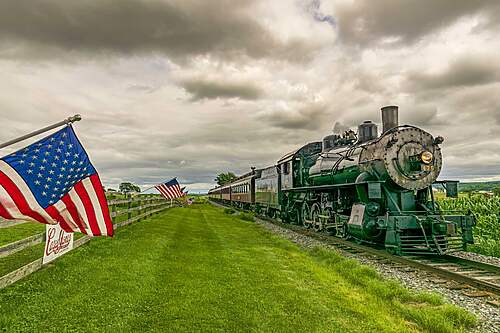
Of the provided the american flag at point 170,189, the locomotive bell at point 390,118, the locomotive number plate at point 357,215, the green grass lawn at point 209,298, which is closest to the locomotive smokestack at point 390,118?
the locomotive bell at point 390,118

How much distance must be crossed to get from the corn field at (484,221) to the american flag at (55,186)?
1088 cm

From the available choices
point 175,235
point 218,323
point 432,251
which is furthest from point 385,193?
point 218,323

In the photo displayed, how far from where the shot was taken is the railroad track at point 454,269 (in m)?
6.62

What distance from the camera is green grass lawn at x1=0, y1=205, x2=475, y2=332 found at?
4.57 metres

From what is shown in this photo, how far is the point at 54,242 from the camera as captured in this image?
631 centimetres

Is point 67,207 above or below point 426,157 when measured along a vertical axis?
below

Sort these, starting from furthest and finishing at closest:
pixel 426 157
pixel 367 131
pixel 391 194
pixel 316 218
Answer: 1. pixel 316 218
2. pixel 367 131
3. pixel 391 194
4. pixel 426 157

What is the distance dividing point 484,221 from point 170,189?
634 inches

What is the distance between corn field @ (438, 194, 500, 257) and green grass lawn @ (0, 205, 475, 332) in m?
5.63

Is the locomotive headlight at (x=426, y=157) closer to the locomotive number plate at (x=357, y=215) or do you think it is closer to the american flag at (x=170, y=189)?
the locomotive number plate at (x=357, y=215)

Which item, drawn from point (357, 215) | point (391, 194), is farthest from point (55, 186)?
point (391, 194)

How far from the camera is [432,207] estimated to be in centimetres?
1102

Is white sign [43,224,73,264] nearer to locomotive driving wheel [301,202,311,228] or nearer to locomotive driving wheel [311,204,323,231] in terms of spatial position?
locomotive driving wheel [311,204,323,231]

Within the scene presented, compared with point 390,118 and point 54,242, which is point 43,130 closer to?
point 54,242
